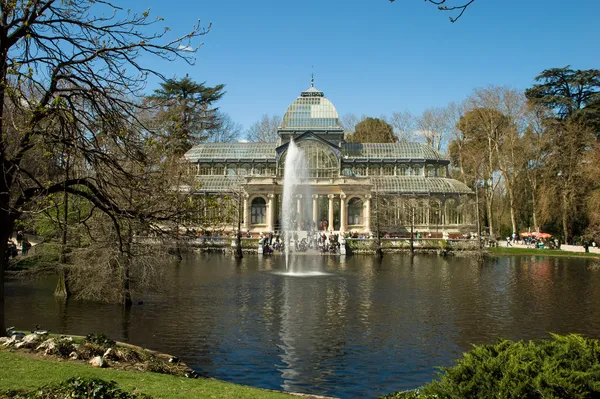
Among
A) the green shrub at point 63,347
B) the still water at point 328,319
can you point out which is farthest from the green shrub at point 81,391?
the still water at point 328,319

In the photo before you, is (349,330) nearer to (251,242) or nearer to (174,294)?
(174,294)

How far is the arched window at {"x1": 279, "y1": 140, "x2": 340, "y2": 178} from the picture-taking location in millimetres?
62812

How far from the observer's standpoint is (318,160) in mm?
63000

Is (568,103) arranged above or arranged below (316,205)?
above

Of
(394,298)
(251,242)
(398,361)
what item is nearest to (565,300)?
(394,298)

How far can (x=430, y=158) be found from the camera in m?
64.1

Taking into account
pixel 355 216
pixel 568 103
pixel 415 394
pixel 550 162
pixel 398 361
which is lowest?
pixel 398 361

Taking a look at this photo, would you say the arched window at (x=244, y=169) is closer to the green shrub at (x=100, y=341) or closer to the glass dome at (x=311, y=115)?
the glass dome at (x=311, y=115)

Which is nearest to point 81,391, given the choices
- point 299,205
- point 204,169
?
point 299,205

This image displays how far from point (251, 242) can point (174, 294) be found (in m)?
25.8

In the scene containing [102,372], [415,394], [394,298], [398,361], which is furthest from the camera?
[394,298]

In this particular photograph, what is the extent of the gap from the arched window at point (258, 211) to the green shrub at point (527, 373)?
53.7 meters

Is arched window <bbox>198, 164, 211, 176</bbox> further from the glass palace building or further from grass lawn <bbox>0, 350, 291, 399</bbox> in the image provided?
grass lawn <bbox>0, 350, 291, 399</bbox>

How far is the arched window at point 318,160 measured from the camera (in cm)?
6281
